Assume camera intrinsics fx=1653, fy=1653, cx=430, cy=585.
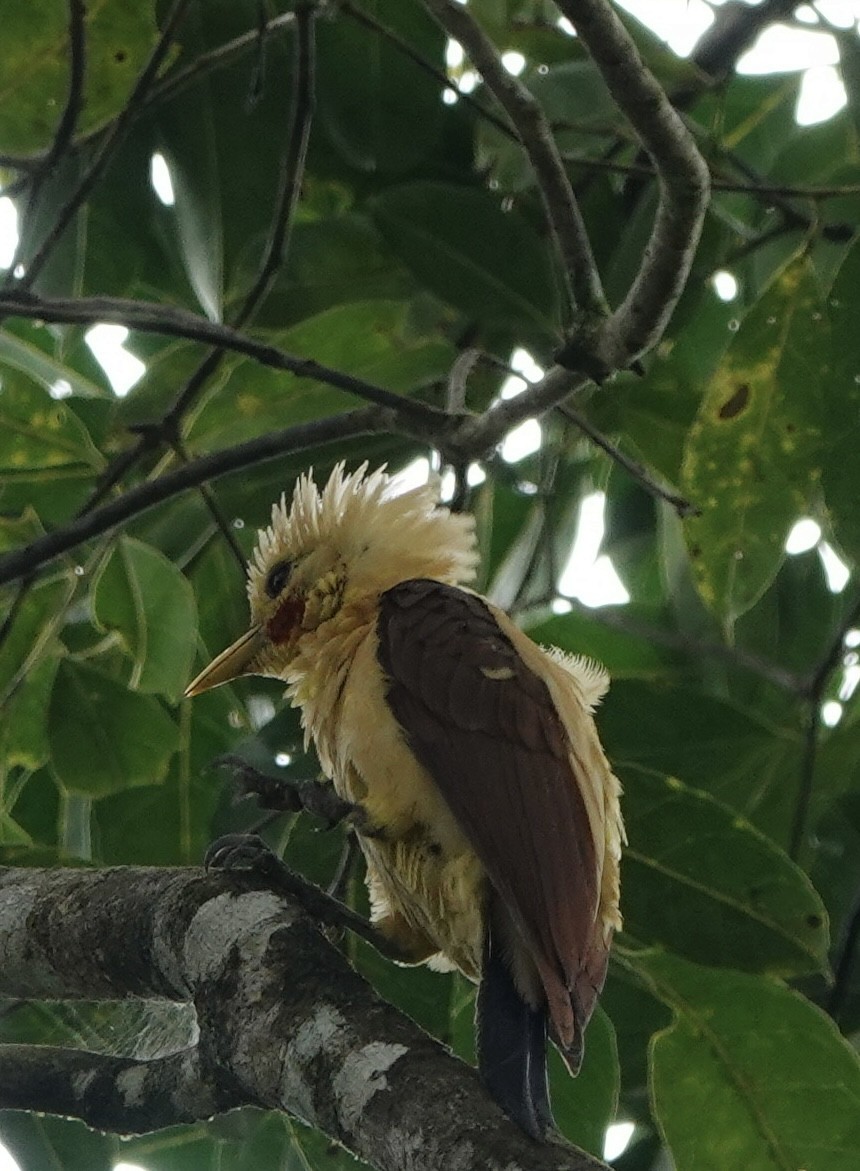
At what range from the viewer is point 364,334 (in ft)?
9.05

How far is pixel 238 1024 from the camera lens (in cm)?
188

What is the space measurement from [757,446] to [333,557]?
2.98 ft

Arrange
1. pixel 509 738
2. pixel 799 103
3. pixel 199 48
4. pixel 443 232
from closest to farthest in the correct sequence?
pixel 509 738
pixel 443 232
pixel 199 48
pixel 799 103

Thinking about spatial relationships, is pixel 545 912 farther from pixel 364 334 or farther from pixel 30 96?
pixel 30 96

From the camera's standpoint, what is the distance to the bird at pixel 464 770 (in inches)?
86.5

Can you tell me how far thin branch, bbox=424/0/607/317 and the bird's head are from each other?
824 millimetres

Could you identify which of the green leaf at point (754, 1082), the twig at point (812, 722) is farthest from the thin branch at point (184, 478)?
the green leaf at point (754, 1082)

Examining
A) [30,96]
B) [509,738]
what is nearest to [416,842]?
[509,738]

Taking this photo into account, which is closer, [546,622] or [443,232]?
[443,232]

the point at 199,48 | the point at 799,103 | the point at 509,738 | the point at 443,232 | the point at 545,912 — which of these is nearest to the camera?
the point at 545,912

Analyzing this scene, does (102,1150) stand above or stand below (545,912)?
below

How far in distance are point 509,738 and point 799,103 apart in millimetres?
1533

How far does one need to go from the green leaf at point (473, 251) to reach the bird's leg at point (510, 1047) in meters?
1.03

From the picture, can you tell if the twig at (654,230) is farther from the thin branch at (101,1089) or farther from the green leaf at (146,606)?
the thin branch at (101,1089)
